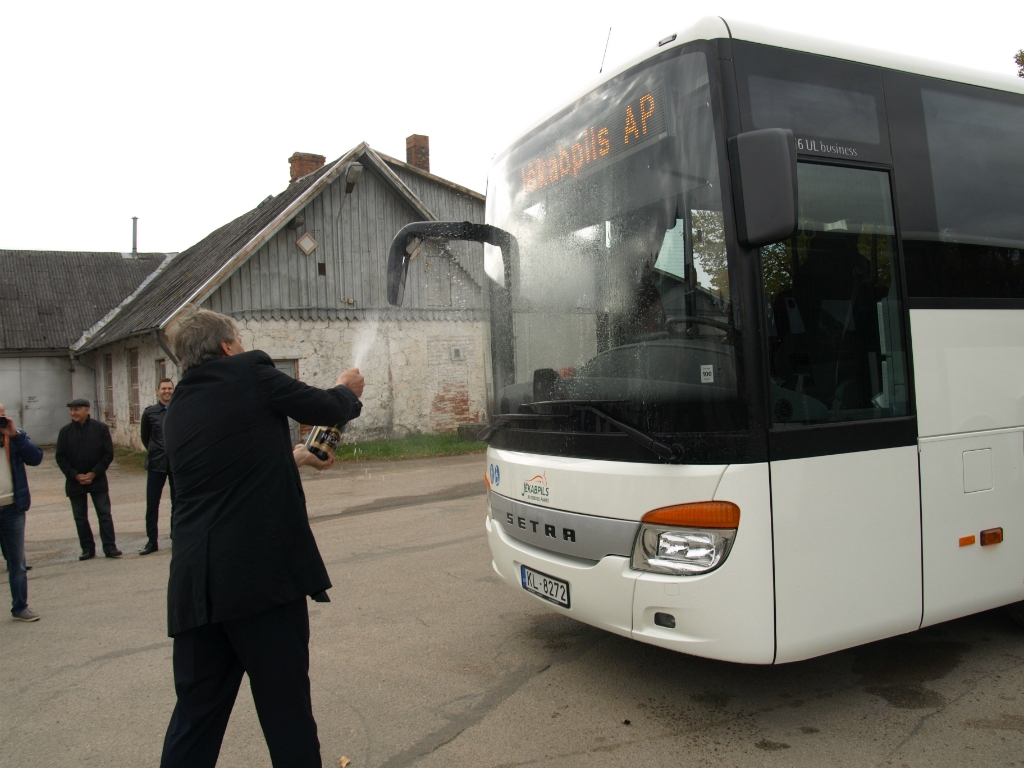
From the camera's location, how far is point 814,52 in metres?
3.89

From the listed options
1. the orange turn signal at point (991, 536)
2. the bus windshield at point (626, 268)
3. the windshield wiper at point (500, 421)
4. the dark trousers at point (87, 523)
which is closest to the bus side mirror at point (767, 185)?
the bus windshield at point (626, 268)

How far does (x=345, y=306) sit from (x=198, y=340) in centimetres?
1748

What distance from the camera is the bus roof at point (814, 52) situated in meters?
3.64

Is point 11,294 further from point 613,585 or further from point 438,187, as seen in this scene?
point 613,585

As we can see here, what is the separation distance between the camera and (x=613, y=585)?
3.76 metres

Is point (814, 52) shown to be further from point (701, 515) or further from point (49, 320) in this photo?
point (49, 320)

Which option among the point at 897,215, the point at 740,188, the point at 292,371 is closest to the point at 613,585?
the point at 740,188

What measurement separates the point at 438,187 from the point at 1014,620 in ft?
88.5

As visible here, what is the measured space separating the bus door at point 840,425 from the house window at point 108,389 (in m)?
25.1

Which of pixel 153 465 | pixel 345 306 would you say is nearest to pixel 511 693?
pixel 153 465

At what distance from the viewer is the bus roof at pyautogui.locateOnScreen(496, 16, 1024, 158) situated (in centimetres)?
364

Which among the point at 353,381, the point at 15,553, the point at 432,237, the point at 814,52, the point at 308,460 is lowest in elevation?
the point at 15,553

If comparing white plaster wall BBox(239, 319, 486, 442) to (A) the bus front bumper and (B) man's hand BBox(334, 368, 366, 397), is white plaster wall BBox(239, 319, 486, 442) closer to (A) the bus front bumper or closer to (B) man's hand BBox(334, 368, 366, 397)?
(A) the bus front bumper

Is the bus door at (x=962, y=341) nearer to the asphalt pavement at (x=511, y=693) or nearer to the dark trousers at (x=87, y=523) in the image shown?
the asphalt pavement at (x=511, y=693)
